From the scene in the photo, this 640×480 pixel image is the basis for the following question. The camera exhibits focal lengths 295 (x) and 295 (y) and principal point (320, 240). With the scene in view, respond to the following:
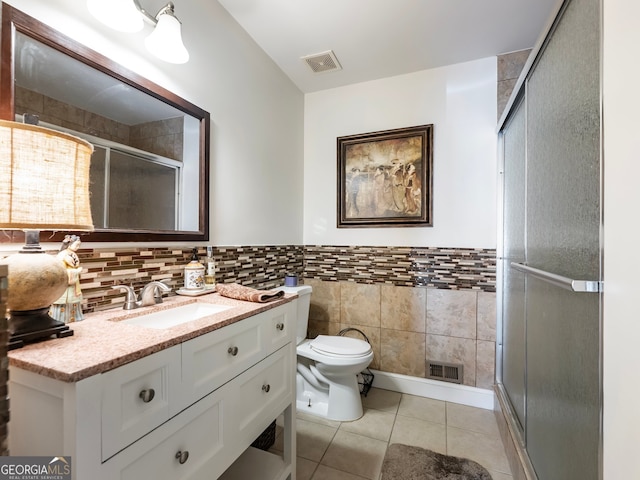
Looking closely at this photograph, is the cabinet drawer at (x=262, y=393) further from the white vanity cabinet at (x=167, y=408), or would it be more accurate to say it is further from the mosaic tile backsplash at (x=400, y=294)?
the mosaic tile backsplash at (x=400, y=294)

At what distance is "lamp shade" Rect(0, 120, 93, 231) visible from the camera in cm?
65

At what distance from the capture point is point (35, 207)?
68cm

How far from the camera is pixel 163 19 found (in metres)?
1.19

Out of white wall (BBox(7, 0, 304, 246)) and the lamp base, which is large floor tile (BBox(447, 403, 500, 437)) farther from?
the lamp base

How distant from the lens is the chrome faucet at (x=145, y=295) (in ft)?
3.62

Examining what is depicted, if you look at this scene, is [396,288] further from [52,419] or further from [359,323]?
[52,419]

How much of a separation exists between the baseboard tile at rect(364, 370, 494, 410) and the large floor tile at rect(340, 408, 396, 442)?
32cm

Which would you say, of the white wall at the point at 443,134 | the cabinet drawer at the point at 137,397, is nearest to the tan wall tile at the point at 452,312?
the white wall at the point at 443,134

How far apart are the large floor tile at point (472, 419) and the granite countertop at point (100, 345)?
1.66m

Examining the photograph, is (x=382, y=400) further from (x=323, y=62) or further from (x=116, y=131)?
(x=323, y=62)

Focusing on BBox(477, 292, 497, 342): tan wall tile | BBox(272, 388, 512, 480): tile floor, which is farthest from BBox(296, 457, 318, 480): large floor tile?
BBox(477, 292, 497, 342): tan wall tile


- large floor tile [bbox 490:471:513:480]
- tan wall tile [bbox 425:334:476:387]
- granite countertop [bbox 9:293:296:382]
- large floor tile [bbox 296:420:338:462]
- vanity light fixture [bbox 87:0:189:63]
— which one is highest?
vanity light fixture [bbox 87:0:189:63]

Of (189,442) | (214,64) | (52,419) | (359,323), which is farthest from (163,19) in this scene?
(359,323)

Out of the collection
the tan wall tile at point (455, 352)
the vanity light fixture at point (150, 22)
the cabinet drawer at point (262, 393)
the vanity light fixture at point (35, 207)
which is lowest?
the tan wall tile at point (455, 352)
